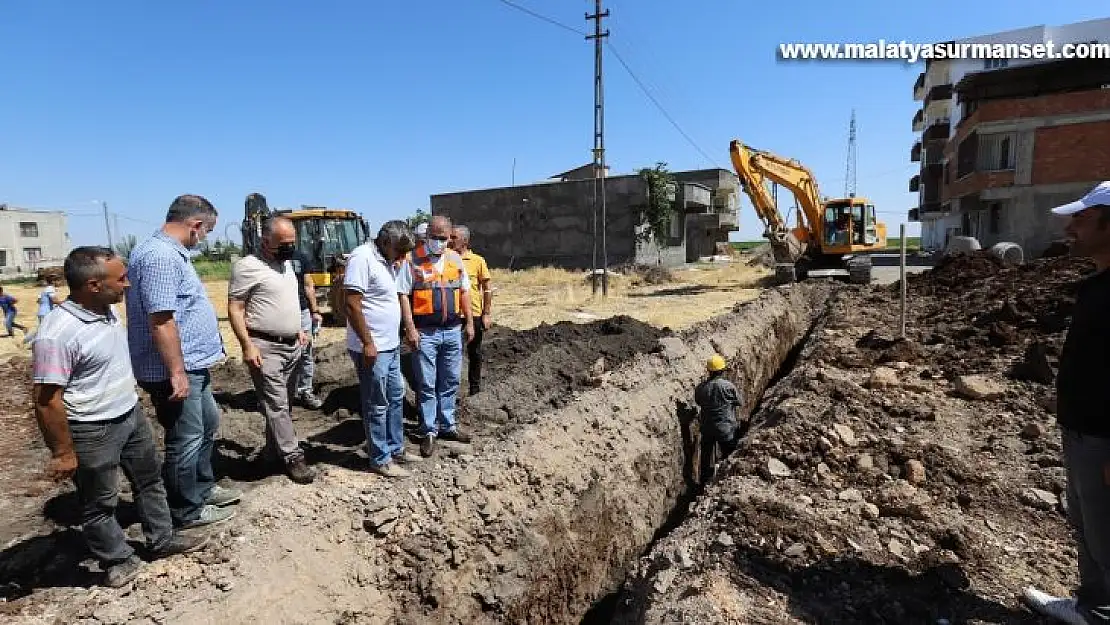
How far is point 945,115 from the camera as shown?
47250mm

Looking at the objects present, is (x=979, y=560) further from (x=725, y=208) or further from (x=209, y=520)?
(x=725, y=208)

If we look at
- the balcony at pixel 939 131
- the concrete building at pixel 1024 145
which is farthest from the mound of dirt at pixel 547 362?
the balcony at pixel 939 131

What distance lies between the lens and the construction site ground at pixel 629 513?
2.71m

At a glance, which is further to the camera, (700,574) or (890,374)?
(890,374)

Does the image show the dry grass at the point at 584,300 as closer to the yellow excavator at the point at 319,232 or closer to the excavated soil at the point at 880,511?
the yellow excavator at the point at 319,232

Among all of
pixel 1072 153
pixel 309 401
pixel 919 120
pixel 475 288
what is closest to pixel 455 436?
pixel 475 288

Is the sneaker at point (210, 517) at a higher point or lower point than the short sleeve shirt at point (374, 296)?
lower

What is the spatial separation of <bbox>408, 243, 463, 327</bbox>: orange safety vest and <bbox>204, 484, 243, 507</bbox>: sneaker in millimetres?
1577

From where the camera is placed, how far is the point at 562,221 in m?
24.4

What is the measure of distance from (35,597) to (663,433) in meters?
4.78

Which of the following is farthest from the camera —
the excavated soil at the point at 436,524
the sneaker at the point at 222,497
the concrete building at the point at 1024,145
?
the concrete building at the point at 1024,145

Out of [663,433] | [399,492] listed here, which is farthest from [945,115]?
[399,492]

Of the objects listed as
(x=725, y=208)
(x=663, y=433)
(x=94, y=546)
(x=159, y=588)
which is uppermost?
(x=725, y=208)

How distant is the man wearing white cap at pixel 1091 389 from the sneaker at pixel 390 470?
3.48 m
